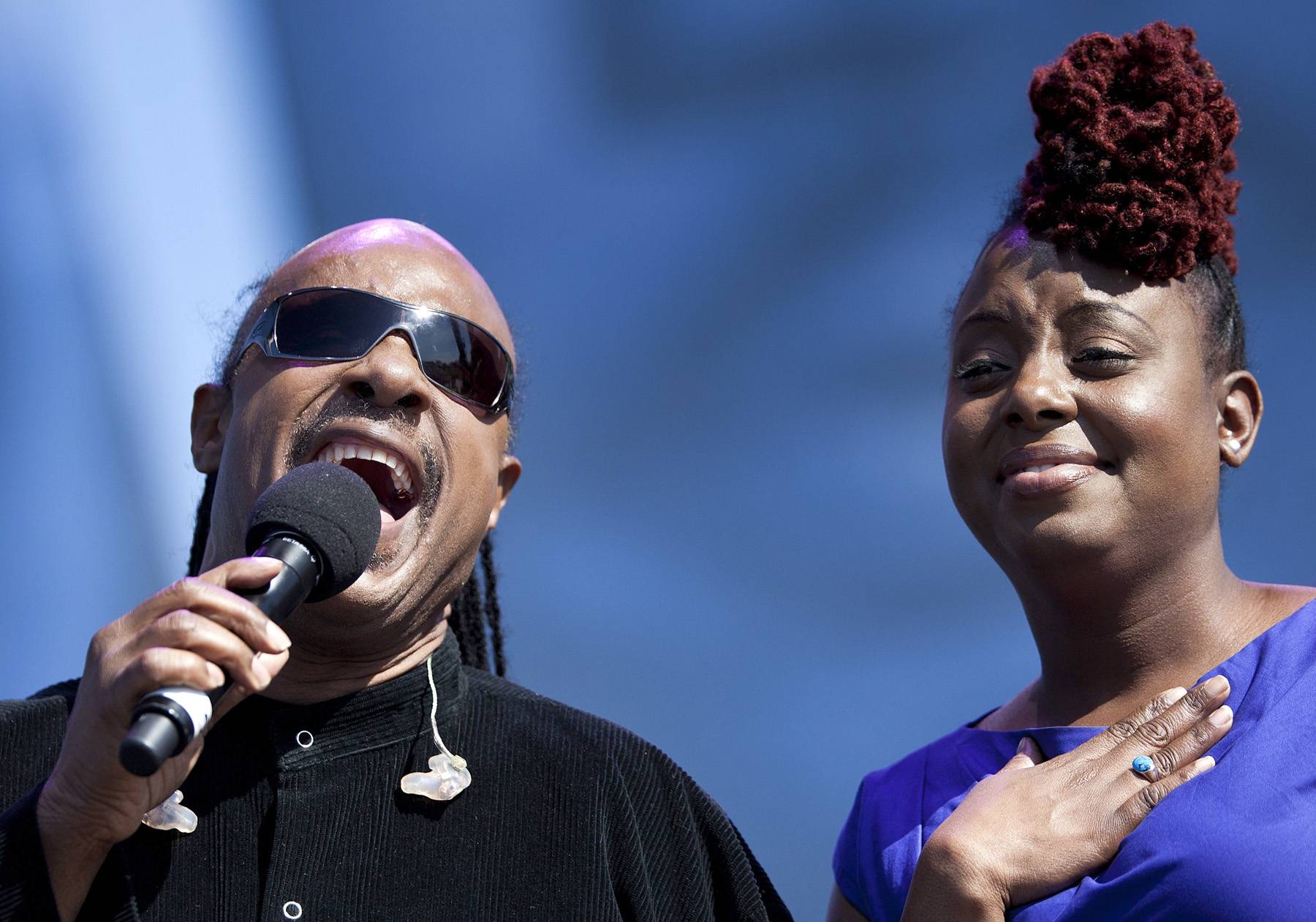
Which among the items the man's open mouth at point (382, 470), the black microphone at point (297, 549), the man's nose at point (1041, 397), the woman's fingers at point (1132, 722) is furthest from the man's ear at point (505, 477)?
the woman's fingers at point (1132, 722)

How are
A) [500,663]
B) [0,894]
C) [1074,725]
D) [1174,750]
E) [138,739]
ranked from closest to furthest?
[138,739] < [0,894] < [1174,750] < [1074,725] < [500,663]

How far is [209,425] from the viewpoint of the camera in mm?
3016

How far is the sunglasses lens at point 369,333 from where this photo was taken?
2.78 meters

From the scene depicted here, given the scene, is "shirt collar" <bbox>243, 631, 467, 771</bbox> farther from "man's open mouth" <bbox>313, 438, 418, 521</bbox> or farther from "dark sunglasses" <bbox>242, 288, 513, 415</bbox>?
"dark sunglasses" <bbox>242, 288, 513, 415</bbox>

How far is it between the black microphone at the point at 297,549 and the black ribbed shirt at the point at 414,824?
55 cm

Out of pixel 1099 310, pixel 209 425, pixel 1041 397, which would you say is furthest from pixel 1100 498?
pixel 209 425

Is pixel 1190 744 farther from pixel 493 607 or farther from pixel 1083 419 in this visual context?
pixel 493 607

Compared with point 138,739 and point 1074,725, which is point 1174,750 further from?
point 138,739

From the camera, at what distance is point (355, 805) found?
8.34ft

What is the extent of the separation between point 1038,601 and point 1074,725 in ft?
0.78

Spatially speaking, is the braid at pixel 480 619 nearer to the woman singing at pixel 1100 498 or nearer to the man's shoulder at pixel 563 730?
the man's shoulder at pixel 563 730

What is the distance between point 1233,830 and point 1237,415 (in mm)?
904

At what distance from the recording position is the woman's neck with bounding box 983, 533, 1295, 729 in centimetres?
267

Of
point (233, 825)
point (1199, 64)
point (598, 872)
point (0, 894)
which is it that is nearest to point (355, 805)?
point (233, 825)
